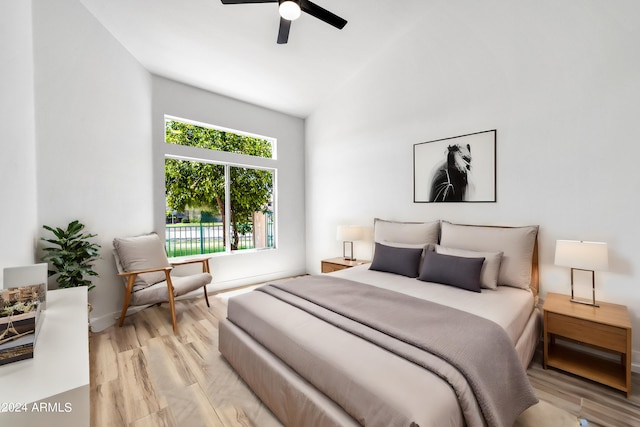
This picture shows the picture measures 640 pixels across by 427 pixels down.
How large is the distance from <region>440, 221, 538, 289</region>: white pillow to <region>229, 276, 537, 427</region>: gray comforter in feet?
3.43

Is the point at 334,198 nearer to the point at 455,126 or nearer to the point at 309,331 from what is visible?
the point at 455,126

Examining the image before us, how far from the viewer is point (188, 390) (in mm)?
1855

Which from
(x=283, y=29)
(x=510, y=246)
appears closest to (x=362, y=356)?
(x=510, y=246)

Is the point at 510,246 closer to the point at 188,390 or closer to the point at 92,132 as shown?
the point at 188,390

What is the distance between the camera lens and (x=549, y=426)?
4.98 ft

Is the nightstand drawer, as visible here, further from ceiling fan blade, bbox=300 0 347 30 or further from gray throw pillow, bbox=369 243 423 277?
ceiling fan blade, bbox=300 0 347 30

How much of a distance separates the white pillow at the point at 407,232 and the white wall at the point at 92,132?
3.03m

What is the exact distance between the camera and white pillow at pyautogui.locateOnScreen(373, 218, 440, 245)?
9.80 feet

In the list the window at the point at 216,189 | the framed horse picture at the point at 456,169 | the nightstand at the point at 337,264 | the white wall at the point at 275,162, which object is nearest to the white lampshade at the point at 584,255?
the framed horse picture at the point at 456,169

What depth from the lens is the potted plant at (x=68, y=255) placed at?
228 centimetres

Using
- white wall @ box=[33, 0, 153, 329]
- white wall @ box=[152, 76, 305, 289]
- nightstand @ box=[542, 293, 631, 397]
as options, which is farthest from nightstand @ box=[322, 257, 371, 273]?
white wall @ box=[33, 0, 153, 329]

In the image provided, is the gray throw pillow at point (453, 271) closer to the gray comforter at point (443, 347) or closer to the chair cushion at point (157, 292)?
the gray comforter at point (443, 347)

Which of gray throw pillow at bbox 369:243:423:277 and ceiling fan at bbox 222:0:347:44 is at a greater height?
ceiling fan at bbox 222:0:347:44

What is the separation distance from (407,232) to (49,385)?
3.00m
